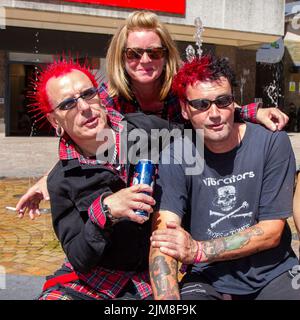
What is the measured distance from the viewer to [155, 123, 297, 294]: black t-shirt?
7.96 feet

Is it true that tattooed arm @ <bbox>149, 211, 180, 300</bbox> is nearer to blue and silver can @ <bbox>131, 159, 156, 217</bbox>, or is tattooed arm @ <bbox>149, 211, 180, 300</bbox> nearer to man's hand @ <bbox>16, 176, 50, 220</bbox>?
blue and silver can @ <bbox>131, 159, 156, 217</bbox>

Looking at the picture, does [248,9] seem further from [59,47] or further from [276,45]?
[59,47]

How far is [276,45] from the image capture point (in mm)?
21531

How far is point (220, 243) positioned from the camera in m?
2.36

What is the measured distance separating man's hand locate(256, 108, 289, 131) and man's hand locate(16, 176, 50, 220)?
115 centimetres

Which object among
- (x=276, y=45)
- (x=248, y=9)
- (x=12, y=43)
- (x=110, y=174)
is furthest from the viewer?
(x=276, y=45)

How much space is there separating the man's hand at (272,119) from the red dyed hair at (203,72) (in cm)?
23

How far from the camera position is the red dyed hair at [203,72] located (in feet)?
8.03

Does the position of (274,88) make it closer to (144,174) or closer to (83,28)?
(83,28)

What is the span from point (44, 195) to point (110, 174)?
478mm

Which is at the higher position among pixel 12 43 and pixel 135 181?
pixel 12 43

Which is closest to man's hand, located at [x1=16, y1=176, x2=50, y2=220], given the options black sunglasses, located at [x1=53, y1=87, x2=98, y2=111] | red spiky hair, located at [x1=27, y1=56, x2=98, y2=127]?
red spiky hair, located at [x1=27, y1=56, x2=98, y2=127]
